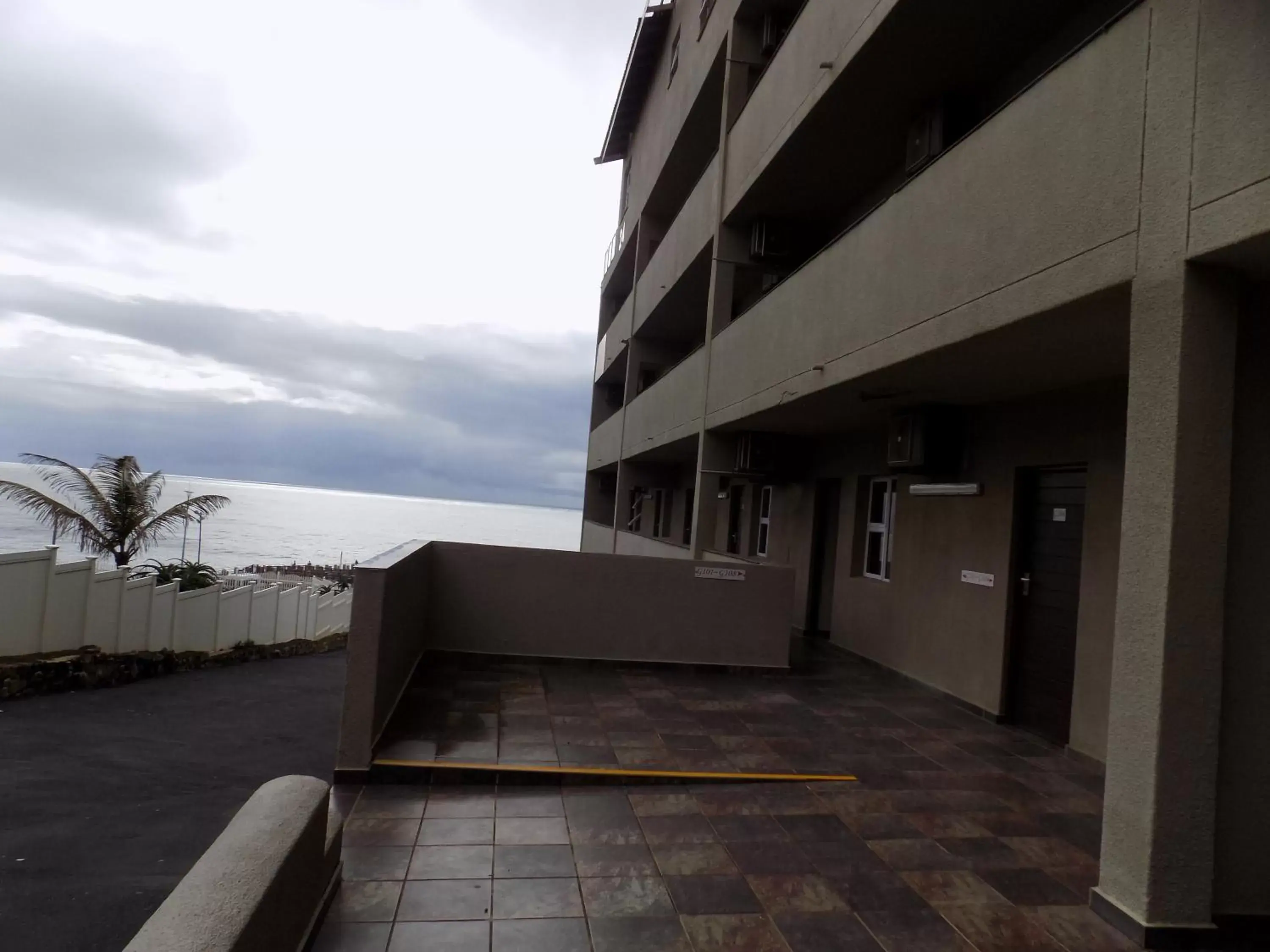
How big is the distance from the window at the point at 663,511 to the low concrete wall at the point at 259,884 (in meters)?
20.1

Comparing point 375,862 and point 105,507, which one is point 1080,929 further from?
point 105,507

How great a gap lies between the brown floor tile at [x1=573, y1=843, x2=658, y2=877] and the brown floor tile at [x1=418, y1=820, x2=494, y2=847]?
547 mm

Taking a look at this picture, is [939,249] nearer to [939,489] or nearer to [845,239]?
[845,239]

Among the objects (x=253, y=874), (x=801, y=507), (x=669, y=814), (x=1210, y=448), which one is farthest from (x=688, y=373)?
(x=253, y=874)

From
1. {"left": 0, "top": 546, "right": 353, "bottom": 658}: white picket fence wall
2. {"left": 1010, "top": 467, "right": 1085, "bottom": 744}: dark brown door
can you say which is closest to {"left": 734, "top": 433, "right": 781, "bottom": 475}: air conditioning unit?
{"left": 1010, "top": 467, "right": 1085, "bottom": 744}: dark brown door

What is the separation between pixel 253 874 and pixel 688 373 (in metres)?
12.5

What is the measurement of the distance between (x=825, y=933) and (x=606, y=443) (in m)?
21.9

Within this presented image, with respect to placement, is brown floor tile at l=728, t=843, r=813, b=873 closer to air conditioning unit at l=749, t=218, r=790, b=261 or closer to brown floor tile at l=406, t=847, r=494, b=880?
brown floor tile at l=406, t=847, r=494, b=880

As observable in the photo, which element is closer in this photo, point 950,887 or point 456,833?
point 950,887

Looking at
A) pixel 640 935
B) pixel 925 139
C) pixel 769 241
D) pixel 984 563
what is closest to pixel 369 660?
pixel 640 935

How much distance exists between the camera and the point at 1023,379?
23.2ft

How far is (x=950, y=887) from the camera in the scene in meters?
4.29

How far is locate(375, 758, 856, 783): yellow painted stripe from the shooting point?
225 inches

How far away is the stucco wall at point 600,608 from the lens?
31.5 feet
